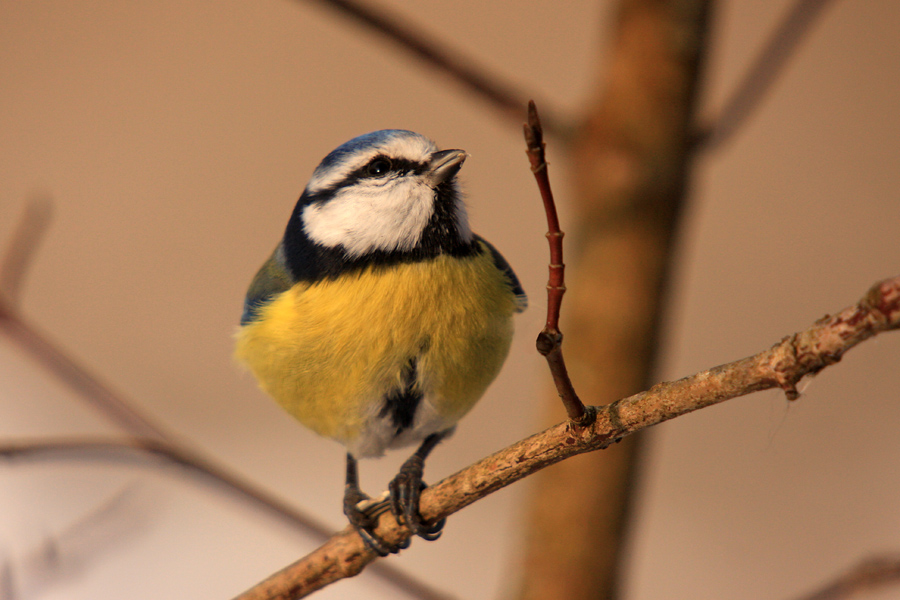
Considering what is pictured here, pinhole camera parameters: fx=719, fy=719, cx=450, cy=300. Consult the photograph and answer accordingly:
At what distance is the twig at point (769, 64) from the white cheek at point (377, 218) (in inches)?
20.3

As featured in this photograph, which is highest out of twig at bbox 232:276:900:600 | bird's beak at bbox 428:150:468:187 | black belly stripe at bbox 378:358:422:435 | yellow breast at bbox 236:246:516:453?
bird's beak at bbox 428:150:468:187

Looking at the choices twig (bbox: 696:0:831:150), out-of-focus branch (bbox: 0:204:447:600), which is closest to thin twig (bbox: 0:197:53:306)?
out-of-focus branch (bbox: 0:204:447:600)

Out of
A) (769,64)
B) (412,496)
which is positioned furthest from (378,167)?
(769,64)

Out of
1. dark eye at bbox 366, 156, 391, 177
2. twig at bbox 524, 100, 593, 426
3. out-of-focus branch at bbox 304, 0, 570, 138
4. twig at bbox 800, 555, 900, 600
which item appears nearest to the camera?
twig at bbox 524, 100, 593, 426

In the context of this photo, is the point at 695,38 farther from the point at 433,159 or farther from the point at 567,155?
the point at 433,159

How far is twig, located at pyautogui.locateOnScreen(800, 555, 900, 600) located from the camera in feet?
1.61

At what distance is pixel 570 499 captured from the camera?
0.86 m

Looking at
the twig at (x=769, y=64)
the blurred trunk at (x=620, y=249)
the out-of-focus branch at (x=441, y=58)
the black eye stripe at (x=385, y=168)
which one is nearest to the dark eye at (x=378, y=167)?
the black eye stripe at (x=385, y=168)

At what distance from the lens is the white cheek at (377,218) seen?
0.56 m

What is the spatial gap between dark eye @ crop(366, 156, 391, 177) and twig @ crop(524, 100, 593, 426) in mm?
290

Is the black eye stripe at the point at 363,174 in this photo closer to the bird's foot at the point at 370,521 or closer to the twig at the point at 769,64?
the bird's foot at the point at 370,521

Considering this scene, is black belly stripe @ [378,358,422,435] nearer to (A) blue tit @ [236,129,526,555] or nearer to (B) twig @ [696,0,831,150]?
(A) blue tit @ [236,129,526,555]

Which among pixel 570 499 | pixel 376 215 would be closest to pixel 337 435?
pixel 376 215

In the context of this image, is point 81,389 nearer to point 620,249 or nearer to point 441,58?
point 441,58
